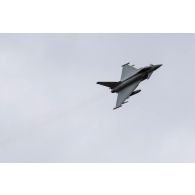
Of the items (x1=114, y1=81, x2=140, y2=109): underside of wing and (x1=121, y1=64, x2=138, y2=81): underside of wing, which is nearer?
(x1=114, y1=81, x2=140, y2=109): underside of wing

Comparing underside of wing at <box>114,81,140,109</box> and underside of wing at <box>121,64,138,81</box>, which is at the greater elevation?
underside of wing at <box>121,64,138,81</box>

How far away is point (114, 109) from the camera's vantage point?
115 m

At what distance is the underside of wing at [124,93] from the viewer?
11712 cm

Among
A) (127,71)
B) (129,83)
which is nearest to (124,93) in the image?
(129,83)

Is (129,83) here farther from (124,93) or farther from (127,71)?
(127,71)

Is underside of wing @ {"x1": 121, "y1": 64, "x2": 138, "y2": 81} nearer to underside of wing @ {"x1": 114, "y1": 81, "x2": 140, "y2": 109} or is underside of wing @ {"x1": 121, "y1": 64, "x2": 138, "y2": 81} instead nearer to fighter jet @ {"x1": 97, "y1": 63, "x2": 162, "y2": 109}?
fighter jet @ {"x1": 97, "y1": 63, "x2": 162, "y2": 109}

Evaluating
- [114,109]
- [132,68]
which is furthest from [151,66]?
[114,109]

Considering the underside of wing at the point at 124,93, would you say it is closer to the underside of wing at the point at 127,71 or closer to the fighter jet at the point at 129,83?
the fighter jet at the point at 129,83

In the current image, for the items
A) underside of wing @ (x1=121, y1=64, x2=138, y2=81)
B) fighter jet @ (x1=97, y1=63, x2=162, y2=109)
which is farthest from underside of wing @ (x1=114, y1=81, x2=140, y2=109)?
underside of wing @ (x1=121, y1=64, x2=138, y2=81)

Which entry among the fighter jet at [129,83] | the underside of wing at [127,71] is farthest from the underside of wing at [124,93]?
the underside of wing at [127,71]

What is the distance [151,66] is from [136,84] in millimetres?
5309

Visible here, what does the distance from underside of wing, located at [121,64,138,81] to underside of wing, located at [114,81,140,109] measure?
8.57 feet

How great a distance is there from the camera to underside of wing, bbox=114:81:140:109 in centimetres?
11712

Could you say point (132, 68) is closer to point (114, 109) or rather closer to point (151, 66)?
point (151, 66)
